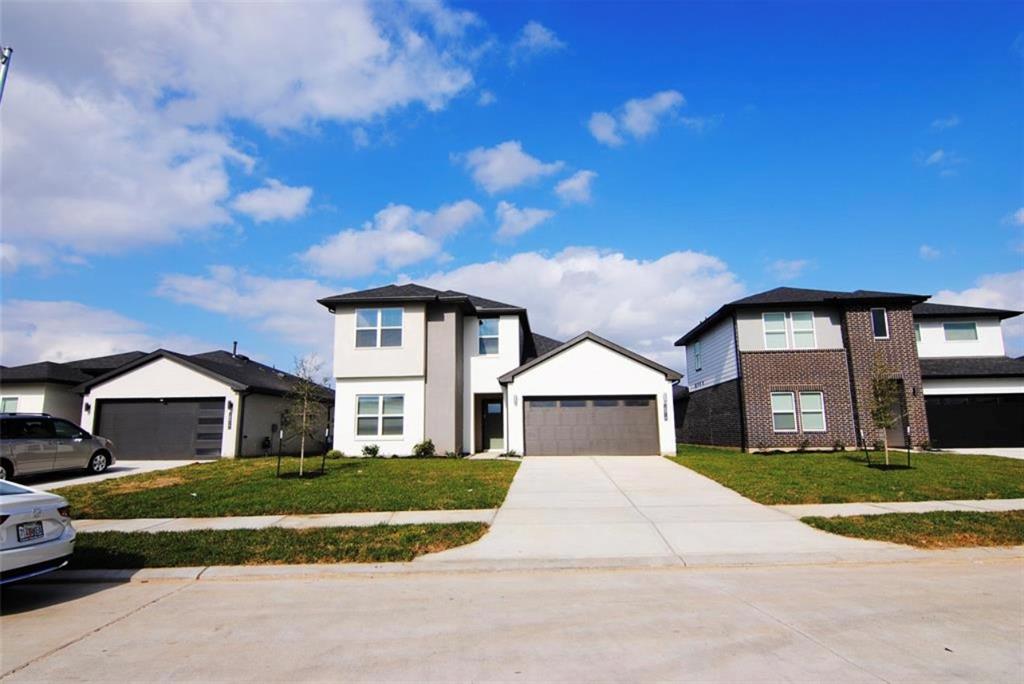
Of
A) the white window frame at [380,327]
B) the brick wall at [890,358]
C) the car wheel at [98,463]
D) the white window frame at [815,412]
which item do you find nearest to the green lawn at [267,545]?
the car wheel at [98,463]

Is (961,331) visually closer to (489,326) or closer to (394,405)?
(489,326)

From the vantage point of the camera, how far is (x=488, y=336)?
22938 millimetres

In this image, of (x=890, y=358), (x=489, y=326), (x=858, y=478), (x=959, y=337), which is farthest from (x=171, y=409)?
(x=959, y=337)

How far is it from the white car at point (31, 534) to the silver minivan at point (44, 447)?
10.4m

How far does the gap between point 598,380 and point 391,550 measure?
13939 millimetres

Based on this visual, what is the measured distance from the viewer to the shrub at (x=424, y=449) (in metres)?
19.9

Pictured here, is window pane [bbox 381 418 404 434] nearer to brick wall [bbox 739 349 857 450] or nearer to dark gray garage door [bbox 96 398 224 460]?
dark gray garage door [bbox 96 398 224 460]

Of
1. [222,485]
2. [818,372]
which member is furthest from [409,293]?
[818,372]

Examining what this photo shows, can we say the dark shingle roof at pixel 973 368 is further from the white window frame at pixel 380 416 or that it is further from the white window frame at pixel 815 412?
the white window frame at pixel 380 416

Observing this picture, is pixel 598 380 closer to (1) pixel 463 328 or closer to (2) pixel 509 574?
(1) pixel 463 328

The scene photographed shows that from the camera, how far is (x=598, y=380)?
20.5 metres

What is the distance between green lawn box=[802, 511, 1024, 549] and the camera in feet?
25.7

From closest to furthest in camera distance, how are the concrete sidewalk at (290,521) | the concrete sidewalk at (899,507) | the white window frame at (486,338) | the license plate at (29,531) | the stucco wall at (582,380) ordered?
the license plate at (29,531) → the concrete sidewalk at (290,521) → the concrete sidewalk at (899,507) → the stucco wall at (582,380) → the white window frame at (486,338)

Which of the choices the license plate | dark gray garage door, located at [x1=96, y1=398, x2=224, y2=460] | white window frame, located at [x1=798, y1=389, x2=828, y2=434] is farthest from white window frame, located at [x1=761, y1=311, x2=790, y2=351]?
the license plate
